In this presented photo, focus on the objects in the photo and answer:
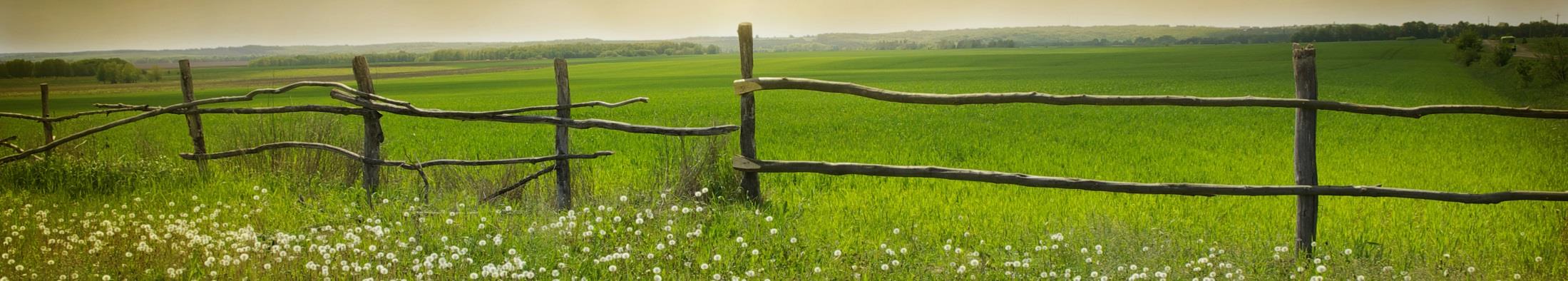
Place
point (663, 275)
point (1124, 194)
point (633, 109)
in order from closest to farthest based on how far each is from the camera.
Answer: point (663, 275) < point (1124, 194) < point (633, 109)

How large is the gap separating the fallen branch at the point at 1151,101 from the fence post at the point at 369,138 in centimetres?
309

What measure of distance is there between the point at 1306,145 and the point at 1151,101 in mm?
939

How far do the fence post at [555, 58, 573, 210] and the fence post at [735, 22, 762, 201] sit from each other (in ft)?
4.56

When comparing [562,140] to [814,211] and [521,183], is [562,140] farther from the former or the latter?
[814,211]

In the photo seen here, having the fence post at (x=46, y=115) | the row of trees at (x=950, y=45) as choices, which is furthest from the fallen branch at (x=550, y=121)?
the row of trees at (x=950, y=45)

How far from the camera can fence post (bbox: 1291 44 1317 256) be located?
5.90m

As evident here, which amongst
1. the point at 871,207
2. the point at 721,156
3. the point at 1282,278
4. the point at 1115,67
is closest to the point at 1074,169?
the point at 871,207

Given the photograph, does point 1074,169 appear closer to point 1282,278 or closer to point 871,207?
point 871,207

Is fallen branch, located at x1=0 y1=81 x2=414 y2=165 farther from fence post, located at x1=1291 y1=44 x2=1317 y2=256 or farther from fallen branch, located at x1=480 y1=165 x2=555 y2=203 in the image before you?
fence post, located at x1=1291 y1=44 x2=1317 y2=256

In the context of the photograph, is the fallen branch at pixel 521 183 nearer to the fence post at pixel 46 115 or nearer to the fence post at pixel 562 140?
the fence post at pixel 562 140

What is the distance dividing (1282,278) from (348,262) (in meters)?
5.30

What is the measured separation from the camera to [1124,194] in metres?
9.18

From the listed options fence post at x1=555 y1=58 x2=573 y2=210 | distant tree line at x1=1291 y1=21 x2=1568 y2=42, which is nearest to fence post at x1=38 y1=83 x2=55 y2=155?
fence post at x1=555 y1=58 x2=573 y2=210

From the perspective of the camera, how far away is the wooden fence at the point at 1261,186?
590 cm
